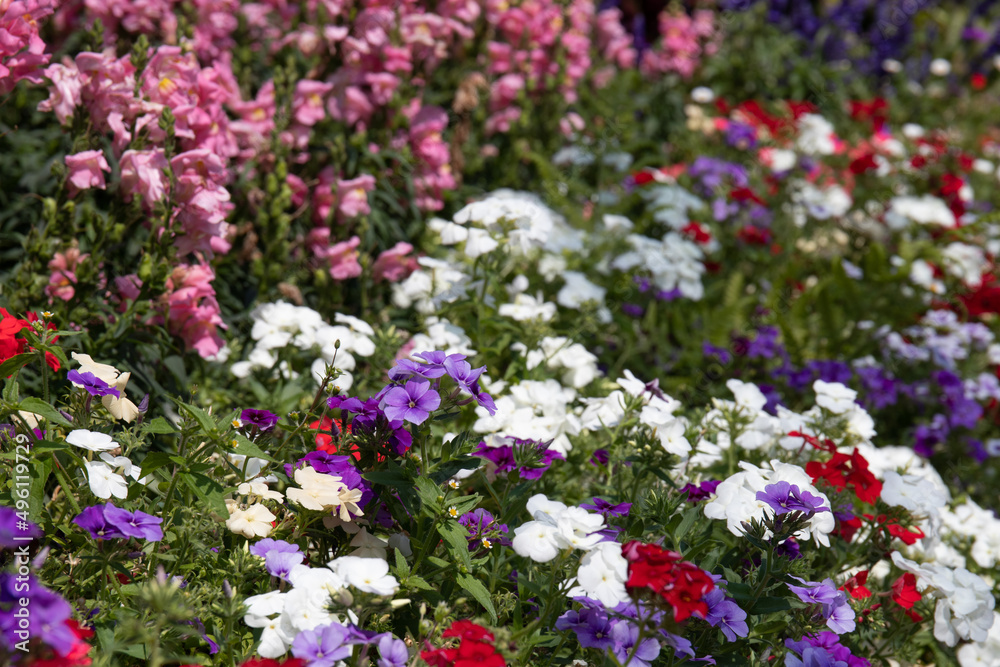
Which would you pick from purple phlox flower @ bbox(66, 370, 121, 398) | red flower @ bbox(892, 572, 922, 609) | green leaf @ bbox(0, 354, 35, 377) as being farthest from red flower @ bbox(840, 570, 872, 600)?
green leaf @ bbox(0, 354, 35, 377)

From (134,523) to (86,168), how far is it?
1360mm

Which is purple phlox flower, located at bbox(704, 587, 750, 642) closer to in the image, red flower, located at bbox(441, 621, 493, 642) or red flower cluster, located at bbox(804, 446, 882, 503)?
red flower, located at bbox(441, 621, 493, 642)

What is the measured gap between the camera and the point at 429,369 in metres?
1.73

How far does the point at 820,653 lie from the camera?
171cm

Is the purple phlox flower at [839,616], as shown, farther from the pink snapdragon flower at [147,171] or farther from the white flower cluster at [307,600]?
the pink snapdragon flower at [147,171]

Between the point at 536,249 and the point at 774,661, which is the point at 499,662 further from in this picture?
the point at 536,249

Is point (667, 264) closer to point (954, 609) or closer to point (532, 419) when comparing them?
point (532, 419)

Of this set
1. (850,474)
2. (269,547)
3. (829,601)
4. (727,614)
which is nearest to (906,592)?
(850,474)

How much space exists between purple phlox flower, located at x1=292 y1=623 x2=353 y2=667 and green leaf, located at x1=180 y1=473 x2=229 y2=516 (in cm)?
35

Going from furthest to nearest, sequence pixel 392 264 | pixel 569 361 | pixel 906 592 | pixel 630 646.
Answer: pixel 392 264, pixel 569 361, pixel 906 592, pixel 630 646

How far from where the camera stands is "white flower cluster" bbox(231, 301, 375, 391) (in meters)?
2.53

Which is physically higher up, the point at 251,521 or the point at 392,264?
the point at 251,521

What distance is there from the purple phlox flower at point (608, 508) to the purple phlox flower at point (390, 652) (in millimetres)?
723

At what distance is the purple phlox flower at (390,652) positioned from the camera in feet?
4.79
